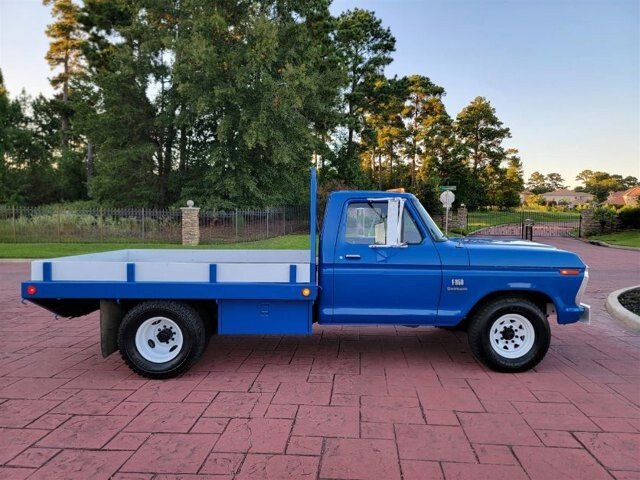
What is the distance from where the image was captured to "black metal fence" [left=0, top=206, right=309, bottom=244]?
22.2 meters

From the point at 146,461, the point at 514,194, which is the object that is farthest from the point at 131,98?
the point at 514,194

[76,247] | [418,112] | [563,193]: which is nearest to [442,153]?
[418,112]

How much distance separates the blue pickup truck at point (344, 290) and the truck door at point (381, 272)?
0.4 inches

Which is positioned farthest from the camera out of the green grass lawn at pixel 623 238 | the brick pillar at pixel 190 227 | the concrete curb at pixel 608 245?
the green grass lawn at pixel 623 238

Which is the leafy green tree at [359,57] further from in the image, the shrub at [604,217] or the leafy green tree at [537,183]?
the leafy green tree at [537,183]

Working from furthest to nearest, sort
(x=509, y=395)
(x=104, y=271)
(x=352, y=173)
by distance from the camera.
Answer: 1. (x=352, y=173)
2. (x=104, y=271)
3. (x=509, y=395)

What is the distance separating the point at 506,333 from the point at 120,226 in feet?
72.2

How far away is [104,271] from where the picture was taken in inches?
188

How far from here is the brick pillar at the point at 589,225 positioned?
106 ft

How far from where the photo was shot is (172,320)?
4.80 metres

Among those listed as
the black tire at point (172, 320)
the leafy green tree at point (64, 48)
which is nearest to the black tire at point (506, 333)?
the black tire at point (172, 320)

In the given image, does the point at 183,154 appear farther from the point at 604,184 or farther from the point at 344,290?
the point at 604,184

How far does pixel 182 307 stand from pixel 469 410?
3.02m

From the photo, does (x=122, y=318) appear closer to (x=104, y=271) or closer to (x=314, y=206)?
(x=104, y=271)
